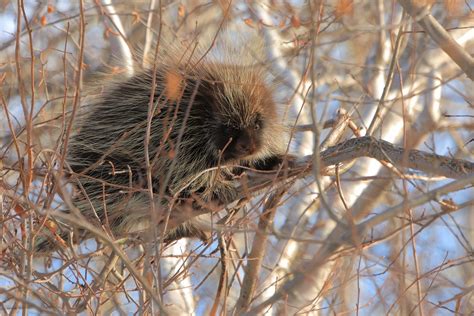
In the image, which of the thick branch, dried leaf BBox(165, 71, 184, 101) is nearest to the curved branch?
the thick branch

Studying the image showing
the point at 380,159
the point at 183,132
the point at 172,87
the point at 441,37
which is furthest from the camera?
the point at 183,132

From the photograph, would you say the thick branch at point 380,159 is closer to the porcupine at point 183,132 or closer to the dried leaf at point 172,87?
the dried leaf at point 172,87

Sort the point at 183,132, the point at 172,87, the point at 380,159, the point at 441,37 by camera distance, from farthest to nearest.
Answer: the point at 183,132, the point at 380,159, the point at 441,37, the point at 172,87

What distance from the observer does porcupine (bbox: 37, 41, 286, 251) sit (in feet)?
11.5

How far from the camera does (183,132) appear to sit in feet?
11.5

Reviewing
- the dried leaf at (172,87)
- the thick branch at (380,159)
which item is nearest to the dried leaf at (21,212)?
the dried leaf at (172,87)

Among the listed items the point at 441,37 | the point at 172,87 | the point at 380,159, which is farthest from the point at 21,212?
the point at 441,37

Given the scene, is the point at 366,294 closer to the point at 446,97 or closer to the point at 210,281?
the point at 210,281

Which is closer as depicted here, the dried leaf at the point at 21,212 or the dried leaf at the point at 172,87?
the dried leaf at the point at 172,87

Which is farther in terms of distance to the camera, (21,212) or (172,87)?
(21,212)

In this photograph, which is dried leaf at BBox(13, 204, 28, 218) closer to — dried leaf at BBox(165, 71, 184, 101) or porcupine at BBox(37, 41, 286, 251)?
dried leaf at BBox(165, 71, 184, 101)

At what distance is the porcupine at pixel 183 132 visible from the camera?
3500 mm

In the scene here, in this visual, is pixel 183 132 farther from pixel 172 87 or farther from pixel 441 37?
pixel 441 37

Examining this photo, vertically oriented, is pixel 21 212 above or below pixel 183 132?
below
